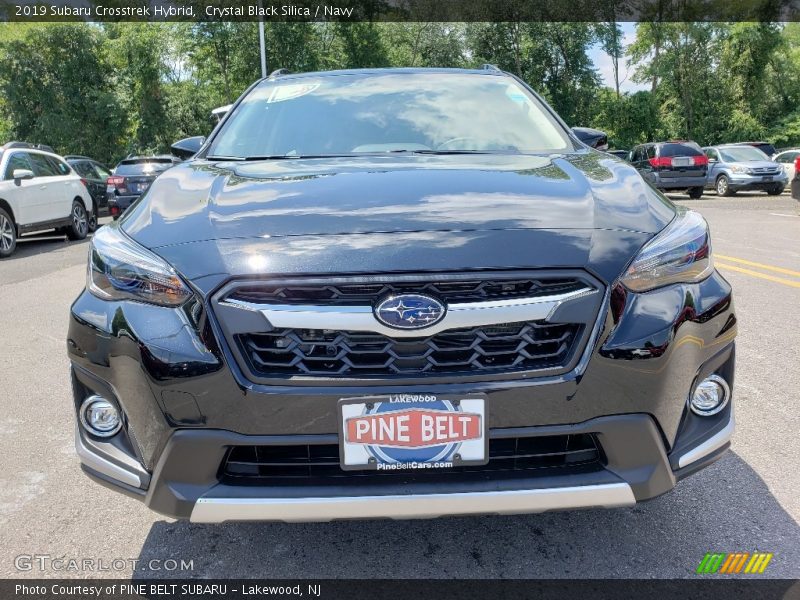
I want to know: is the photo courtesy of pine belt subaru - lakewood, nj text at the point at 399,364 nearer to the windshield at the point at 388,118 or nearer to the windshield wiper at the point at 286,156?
the windshield wiper at the point at 286,156

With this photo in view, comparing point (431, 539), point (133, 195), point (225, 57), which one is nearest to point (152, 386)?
point (431, 539)

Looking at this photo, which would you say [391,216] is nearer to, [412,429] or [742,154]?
[412,429]

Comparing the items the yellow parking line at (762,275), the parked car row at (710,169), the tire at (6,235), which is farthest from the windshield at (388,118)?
the parked car row at (710,169)

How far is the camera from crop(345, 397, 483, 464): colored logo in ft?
6.01

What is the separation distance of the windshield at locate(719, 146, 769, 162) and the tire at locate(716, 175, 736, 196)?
0.65 meters

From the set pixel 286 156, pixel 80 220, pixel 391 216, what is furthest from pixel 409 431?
pixel 80 220

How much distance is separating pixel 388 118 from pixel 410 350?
1.72 m

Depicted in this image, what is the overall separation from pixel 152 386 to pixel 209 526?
89 centimetres

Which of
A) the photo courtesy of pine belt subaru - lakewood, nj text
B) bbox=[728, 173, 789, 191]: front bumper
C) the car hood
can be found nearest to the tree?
bbox=[728, 173, 789, 191]: front bumper

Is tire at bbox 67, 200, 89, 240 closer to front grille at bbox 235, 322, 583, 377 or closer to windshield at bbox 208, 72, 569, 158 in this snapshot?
windshield at bbox 208, 72, 569, 158

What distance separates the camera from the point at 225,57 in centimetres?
3316

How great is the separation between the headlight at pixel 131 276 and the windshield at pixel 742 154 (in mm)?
22723

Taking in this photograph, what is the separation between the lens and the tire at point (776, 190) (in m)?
21.2

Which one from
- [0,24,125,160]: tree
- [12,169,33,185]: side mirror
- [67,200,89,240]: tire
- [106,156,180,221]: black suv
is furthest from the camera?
[0,24,125,160]: tree
